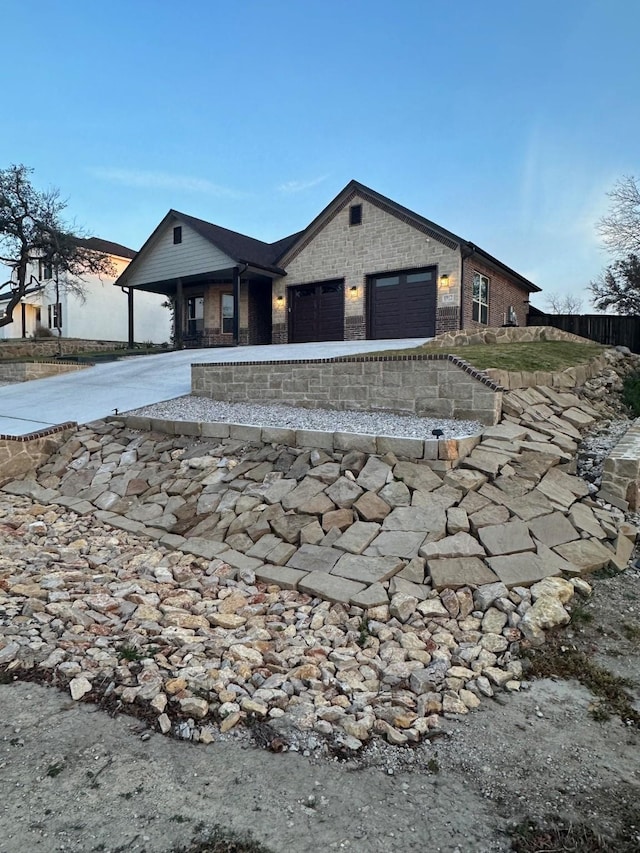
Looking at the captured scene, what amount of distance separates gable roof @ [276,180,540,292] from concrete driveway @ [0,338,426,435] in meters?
3.79

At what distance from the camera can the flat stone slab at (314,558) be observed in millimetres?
4504

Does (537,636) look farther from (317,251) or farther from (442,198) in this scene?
(442,198)

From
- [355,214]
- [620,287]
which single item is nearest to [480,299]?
[355,214]

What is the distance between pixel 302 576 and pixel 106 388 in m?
8.75

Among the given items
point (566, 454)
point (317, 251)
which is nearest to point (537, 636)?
point (566, 454)

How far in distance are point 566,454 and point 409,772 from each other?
4823mm

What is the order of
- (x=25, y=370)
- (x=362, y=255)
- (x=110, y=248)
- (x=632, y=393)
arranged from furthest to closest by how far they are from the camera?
1. (x=110, y=248)
2. (x=362, y=255)
3. (x=25, y=370)
4. (x=632, y=393)

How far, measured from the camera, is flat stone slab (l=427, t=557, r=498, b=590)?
408 cm

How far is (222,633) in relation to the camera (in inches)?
141

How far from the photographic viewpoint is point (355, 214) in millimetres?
16734

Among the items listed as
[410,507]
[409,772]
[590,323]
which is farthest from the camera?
[590,323]

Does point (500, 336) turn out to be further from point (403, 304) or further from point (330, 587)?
point (330, 587)

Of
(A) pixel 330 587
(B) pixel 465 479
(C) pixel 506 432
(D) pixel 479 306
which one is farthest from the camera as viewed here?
(D) pixel 479 306

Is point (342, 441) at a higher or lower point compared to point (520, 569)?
higher
